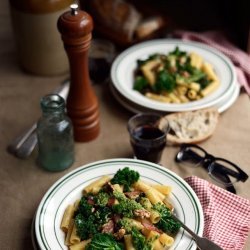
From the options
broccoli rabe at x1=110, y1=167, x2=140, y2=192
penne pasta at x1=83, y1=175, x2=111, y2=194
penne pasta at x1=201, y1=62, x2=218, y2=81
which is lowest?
penne pasta at x1=201, y1=62, x2=218, y2=81

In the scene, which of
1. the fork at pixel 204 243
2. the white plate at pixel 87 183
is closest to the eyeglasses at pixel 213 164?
the white plate at pixel 87 183

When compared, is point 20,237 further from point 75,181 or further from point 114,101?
point 114,101

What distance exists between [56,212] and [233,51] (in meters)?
0.89

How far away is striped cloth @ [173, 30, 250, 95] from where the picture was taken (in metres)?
1.65

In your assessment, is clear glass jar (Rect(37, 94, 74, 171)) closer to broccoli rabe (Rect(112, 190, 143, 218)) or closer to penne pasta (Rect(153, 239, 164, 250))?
broccoli rabe (Rect(112, 190, 143, 218))

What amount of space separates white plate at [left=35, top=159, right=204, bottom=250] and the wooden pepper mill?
190 mm

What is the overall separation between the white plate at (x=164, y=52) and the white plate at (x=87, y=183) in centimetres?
28

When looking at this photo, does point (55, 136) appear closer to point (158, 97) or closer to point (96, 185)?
point (96, 185)

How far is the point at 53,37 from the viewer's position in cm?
163

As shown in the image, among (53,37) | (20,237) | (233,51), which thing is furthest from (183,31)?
(20,237)

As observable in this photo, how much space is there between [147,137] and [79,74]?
0.77 ft

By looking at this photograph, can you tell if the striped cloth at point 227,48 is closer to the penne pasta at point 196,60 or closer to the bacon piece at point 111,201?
the penne pasta at point 196,60

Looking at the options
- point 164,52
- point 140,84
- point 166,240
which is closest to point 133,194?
point 166,240

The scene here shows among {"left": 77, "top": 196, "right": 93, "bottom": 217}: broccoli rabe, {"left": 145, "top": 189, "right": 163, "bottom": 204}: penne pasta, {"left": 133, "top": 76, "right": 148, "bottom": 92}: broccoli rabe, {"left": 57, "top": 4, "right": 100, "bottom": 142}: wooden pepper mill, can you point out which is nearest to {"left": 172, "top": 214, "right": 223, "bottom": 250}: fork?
{"left": 145, "top": 189, "right": 163, "bottom": 204}: penne pasta
